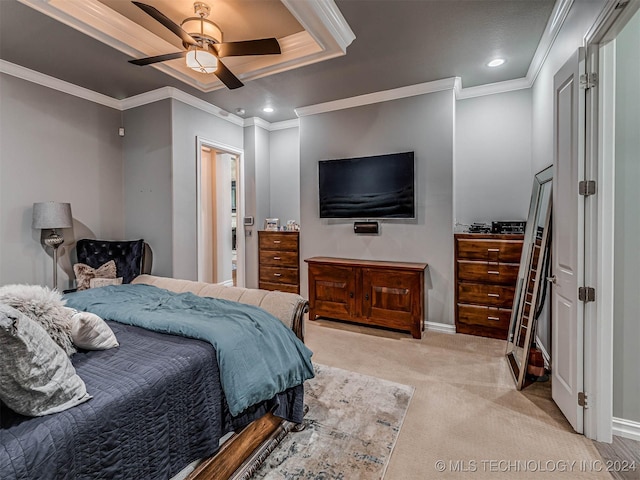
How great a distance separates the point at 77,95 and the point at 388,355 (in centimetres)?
453

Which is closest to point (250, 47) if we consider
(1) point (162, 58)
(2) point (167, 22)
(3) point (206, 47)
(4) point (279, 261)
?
(3) point (206, 47)

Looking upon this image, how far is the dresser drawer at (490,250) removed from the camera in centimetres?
325

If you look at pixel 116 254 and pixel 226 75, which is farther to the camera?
pixel 116 254

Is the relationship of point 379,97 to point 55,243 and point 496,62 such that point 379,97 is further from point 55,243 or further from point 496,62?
point 55,243

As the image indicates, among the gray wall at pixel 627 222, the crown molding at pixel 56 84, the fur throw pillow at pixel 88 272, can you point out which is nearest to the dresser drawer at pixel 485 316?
the gray wall at pixel 627 222

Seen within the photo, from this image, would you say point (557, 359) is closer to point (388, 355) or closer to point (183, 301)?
point (388, 355)

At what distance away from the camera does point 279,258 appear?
478 centimetres

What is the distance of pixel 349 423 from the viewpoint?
2.01m

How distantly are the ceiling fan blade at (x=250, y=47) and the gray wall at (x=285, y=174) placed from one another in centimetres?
261

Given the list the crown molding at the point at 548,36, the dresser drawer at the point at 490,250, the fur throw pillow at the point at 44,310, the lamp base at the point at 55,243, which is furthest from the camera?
the lamp base at the point at 55,243

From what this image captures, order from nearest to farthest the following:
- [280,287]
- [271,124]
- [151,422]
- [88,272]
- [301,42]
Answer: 1. [151,422]
2. [301,42]
3. [88,272]
4. [280,287]
5. [271,124]

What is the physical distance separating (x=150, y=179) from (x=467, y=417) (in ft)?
13.6

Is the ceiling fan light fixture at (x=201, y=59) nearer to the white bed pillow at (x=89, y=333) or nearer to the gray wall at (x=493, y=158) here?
the white bed pillow at (x=89, y=333)

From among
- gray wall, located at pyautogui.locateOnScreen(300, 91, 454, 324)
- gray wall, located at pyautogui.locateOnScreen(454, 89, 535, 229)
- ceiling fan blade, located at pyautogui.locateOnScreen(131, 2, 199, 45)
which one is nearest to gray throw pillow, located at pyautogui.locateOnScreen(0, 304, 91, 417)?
ceiling fan blade, located at pyautogui.locateOnScreen(131, 2, 199, 45)
